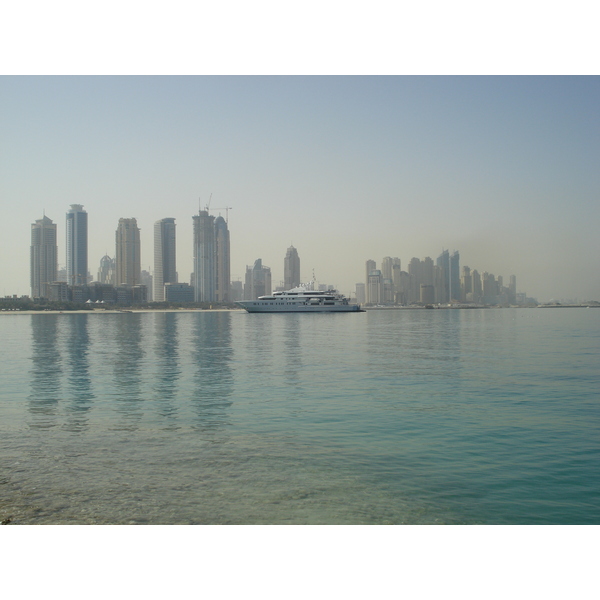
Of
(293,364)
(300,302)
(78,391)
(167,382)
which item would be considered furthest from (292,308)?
(78,391)

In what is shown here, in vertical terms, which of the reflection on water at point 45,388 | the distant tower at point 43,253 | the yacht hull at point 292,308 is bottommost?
the reflection on water at point 45,388

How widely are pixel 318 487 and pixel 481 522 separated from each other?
2.33 meters

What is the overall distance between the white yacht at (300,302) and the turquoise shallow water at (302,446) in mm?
92175

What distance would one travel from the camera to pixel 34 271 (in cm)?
18700

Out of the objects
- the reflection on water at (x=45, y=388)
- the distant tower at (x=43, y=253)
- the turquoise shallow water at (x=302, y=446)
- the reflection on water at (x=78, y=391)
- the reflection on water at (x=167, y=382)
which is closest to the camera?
the turquoise shallow water at (x=302, y=446)

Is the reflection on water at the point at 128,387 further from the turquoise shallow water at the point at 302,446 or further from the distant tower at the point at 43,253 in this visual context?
the distant tower at the point at 43,253

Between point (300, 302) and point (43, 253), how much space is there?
124240 mm

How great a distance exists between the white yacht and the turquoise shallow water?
302ft

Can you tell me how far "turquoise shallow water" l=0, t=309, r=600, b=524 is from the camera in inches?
276

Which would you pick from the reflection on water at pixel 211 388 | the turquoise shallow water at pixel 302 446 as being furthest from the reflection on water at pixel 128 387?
the reflection on water at pixel 211 388

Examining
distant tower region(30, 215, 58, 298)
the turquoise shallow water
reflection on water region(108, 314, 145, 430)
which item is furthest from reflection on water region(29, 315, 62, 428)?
distant tower region(30, 215, 58, 298)

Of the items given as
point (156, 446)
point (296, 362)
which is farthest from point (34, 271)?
point (156, 446)

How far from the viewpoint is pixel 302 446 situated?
10102mm

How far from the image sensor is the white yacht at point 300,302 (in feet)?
372
